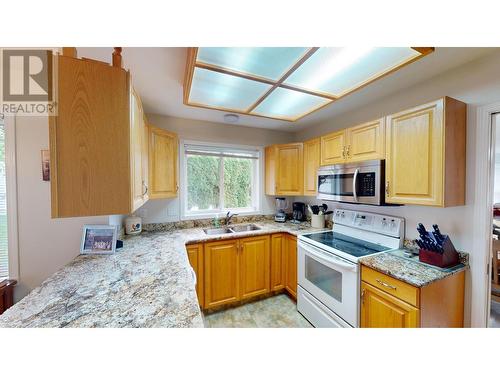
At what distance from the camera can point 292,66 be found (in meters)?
1.18

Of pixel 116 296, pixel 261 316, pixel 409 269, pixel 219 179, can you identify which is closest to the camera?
pixel 116 296

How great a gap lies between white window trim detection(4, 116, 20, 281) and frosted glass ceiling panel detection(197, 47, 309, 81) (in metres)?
1.62

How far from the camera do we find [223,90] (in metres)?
1.53

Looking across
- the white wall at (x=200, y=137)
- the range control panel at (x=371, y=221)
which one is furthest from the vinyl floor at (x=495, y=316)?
the white wall at (x=200, y=137)

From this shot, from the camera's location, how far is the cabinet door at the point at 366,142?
1608mm

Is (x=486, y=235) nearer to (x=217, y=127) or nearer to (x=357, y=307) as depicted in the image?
(x=357, y=307)

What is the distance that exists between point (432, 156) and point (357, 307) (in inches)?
48.7

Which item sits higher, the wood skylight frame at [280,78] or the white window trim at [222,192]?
the wood skylight frame at [280,78]

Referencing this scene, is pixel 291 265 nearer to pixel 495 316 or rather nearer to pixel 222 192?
pixel 222 192

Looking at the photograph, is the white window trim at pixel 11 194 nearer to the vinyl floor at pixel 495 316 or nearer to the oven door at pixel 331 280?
the oven door at pixel 331 280

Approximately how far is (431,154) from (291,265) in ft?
5.55

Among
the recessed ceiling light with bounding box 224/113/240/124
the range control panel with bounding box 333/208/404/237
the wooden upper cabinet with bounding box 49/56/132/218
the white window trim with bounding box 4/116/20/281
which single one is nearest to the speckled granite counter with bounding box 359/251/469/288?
the range control panel with bounding box 333/208/404/237

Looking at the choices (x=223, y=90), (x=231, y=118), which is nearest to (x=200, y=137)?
(x=231, y=118)

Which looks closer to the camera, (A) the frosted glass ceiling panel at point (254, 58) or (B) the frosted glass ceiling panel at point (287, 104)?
(A) the frosted glass ceiling panel at point (254, 58)
